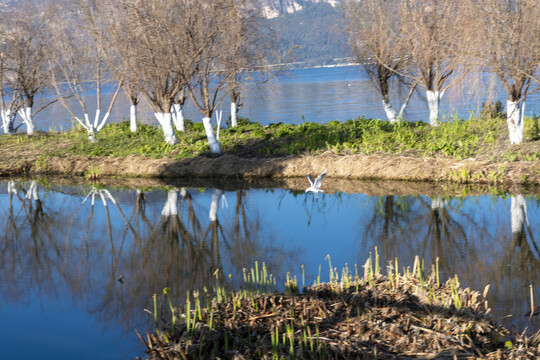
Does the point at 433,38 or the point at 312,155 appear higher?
the point at 433,38

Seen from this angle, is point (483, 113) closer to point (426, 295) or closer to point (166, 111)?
point (166, 111)

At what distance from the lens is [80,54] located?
2577 cm

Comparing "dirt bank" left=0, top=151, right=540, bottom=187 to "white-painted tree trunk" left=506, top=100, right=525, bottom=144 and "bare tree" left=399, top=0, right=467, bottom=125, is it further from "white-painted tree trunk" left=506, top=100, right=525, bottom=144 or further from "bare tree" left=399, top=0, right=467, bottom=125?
"bare tree" left=399, top=0, right=467, bottom=125

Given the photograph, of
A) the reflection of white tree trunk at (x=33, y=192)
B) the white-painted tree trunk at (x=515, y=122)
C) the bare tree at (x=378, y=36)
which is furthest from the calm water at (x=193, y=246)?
the bare tree at (x=378, y=36)

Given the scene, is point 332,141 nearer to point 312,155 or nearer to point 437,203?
point 312,155

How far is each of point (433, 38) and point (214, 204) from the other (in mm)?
9666

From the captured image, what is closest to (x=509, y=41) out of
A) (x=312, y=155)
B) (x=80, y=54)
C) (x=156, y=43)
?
(x=312, y=155)

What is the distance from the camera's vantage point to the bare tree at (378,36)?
22.9 meters

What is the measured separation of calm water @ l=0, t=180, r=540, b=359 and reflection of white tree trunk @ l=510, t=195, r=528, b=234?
0.02 meters

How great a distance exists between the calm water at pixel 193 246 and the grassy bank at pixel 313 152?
1908 mm

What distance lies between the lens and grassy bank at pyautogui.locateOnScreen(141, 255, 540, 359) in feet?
22.1

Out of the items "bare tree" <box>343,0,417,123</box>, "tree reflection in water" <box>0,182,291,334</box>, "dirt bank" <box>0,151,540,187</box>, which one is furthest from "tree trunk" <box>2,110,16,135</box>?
"bare tree" <box>343,0,417,123</box>

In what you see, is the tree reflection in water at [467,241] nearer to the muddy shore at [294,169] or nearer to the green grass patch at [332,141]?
the muddy shore at [294,169]

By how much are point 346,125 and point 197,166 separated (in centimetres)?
582
